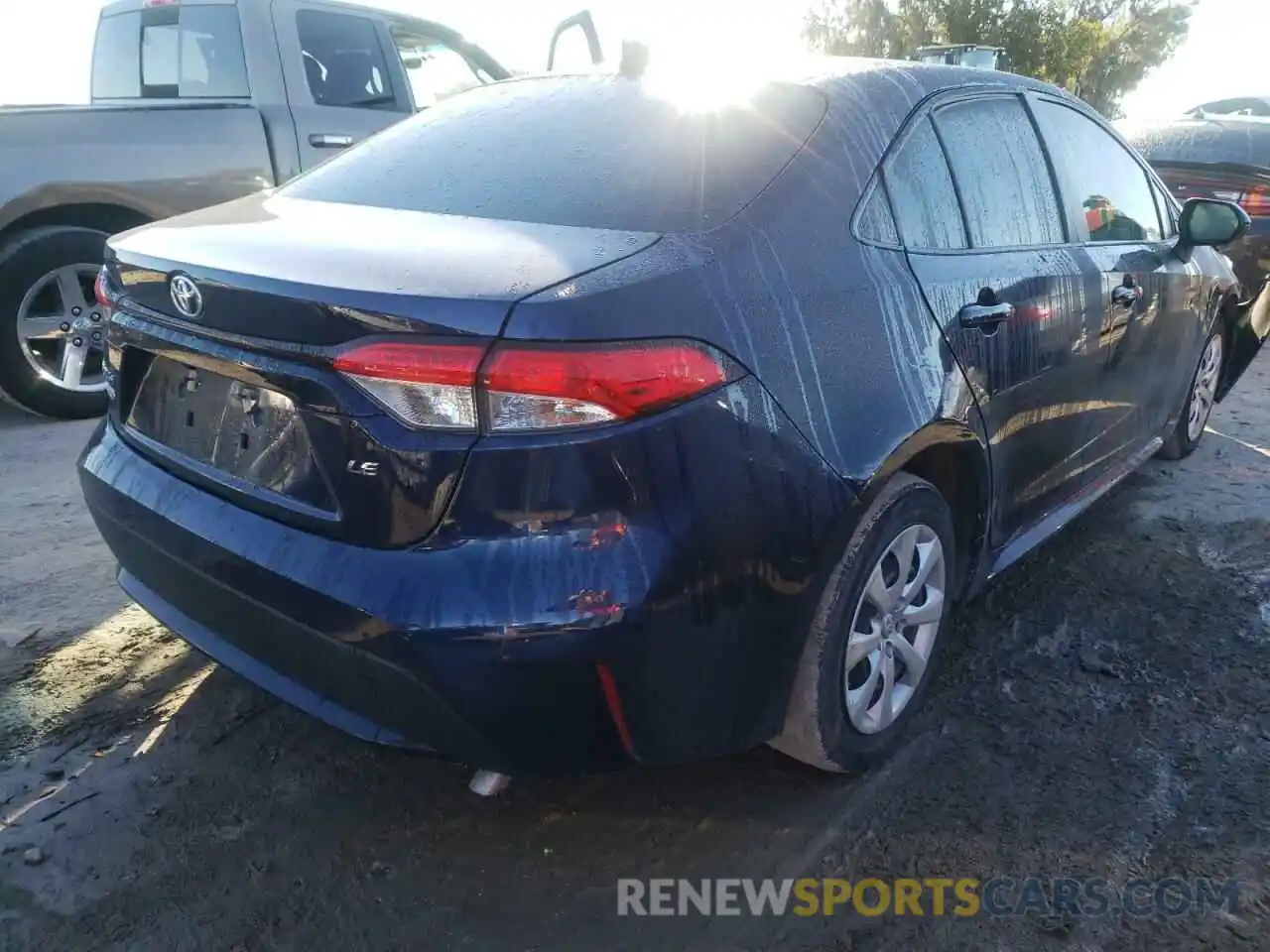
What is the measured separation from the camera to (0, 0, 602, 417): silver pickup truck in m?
4.86

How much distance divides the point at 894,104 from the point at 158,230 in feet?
5.67

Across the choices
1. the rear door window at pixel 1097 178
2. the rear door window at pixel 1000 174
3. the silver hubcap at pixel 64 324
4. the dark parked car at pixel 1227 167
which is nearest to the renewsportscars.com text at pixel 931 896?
the rear door window at pixel 1000 174

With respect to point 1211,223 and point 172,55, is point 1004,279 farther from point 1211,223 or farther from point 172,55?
point 172,55

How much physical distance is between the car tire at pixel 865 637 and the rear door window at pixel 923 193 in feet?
1.92

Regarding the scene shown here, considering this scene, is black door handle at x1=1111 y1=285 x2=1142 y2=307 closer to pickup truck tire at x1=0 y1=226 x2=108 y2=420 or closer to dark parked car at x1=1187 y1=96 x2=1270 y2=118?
pickup truck tire at x1=0 y1=226 x2=108 y2=420

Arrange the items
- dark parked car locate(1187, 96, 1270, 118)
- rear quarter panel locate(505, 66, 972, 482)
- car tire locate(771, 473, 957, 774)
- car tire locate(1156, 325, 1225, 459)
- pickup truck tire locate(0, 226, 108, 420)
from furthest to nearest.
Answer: dark parked car locate(1187, 96, 1270, 118) → pickup truck tire locate(0, 226, 108, 420) → car tire locate(1156, 325, 1225, 459) → car tire locate(771, 473, 957, 774) → rear quarter panel locate(505, 66, 972, 482)

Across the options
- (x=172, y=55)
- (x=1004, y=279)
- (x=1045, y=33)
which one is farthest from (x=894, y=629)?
(x=1045, y=33)

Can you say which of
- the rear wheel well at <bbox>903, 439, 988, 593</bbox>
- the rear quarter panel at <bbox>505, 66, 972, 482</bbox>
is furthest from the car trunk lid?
the rear wheel well at <bbox>903, 439, 988, 593</bbox>

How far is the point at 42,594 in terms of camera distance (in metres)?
3.35

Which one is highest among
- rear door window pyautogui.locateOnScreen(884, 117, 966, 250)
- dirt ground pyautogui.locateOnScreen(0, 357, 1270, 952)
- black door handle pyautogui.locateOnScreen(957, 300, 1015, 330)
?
rear door window pyautogui.locateOnScreen(884, 117, 966, 250)

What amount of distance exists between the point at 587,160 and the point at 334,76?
375cm

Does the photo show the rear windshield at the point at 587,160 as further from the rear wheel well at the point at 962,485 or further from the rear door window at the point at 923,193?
the rear wheel well at the point at 962,485

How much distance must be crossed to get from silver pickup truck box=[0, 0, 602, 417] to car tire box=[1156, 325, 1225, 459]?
9.69 ft

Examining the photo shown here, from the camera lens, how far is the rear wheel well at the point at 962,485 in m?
2.54
